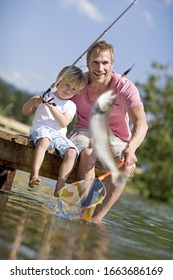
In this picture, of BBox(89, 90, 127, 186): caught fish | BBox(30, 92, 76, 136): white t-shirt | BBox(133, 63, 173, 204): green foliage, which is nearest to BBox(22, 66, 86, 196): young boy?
BBox(30, 92, 76, 136): white t-shirt

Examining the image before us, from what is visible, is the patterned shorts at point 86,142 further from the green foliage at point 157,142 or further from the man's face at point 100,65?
the green foliage at point 157,142

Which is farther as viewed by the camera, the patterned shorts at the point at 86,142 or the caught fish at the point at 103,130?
the patterned shorts at the point at 86,142

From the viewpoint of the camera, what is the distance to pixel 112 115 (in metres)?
5.69

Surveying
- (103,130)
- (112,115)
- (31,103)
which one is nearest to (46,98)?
(31,103)

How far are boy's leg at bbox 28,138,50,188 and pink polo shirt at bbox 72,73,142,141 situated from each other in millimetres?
733

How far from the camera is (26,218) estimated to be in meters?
4.59

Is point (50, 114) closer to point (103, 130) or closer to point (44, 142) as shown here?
point (44, 142)

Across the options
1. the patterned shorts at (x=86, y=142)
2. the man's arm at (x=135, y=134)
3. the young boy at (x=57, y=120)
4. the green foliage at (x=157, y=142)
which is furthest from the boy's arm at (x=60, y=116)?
the green foliage at (x=157, y=142)

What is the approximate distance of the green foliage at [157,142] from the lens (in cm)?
2658

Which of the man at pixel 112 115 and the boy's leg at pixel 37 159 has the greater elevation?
the man at pixel 112 115

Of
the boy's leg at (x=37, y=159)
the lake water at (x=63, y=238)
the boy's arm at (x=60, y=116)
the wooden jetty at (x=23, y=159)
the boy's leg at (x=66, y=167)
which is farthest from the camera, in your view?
the wooden jetty at (x=23, y=159)

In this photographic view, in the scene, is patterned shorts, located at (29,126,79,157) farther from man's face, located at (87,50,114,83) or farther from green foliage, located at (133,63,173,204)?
green foliage, located at (133,63,173,204)

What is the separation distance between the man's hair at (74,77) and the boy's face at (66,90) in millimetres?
43
